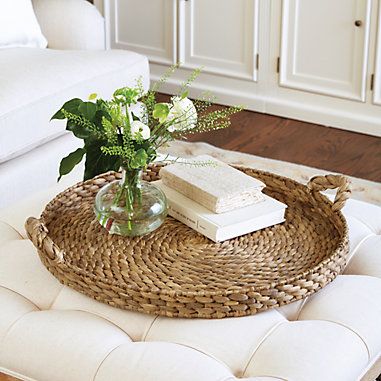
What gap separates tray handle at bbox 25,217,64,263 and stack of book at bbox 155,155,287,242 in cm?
27

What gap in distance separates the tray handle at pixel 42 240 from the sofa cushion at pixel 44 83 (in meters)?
0.75

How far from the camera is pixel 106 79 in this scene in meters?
2.72

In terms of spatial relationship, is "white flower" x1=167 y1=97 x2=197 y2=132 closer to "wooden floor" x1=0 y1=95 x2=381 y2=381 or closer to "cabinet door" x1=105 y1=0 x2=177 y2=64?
"wooden floor" x1=0 y1=95 x2=381 y2=381

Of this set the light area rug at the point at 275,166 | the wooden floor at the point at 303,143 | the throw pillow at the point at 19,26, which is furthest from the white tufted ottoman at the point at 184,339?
the wooden floor at the point at 303,143

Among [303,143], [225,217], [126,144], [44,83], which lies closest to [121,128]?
[126,144]

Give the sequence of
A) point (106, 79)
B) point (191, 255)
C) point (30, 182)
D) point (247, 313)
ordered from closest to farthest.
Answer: point (247, 313) < point (191, 255) < point (30, 182) < point (106, 79)

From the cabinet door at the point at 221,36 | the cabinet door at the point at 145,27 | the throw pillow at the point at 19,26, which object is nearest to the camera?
the throw pillow at the point at 19,26

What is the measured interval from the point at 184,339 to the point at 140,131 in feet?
1.27

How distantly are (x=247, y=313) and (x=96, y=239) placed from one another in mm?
361

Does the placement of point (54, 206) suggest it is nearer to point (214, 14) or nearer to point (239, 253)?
point (239, 253)

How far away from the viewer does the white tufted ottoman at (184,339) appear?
55.9 inches

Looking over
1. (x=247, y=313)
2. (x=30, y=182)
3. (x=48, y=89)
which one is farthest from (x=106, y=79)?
(x=247, y=313)

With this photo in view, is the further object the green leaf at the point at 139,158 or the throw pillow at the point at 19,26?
the throw pillow at the point at 19,26

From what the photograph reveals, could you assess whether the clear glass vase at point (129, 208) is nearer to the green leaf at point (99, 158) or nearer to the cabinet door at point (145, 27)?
the green leaf at point (99, 158)
